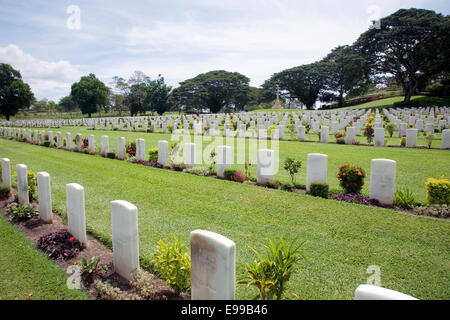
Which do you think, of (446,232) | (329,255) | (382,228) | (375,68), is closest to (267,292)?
(329,255)

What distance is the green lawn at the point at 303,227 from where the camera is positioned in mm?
3307

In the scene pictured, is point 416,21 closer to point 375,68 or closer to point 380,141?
point 375,68

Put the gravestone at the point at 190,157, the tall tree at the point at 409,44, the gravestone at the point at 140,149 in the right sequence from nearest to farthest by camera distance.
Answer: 1. the gravestone at the point at 190,157
2. the gravestone at the point at 140,149
3. the tall tree at the point at 409,44

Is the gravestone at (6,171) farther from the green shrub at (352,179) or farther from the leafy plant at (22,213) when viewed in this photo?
the green shrub at (352,179)

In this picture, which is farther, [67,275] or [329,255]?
[329,255]

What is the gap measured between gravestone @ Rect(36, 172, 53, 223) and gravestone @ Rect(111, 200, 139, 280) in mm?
2196

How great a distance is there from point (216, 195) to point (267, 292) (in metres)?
3.80

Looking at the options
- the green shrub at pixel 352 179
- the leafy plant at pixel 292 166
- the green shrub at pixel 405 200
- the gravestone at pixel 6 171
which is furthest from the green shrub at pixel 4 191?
the green shrub at pixel 405 200

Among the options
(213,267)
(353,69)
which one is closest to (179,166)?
(213,267)

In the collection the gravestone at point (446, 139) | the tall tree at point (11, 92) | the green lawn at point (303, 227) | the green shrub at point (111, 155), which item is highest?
the tall tree at point (11, 92)

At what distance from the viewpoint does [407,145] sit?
12109mm

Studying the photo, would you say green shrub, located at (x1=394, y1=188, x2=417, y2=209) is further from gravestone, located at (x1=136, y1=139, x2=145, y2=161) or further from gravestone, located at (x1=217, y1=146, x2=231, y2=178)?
gravestone, located at (x1=136, y1=139, x2=145, y2=161)

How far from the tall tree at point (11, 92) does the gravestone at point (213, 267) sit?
64032 mm

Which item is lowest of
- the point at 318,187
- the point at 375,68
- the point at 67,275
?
the point at 67,275
